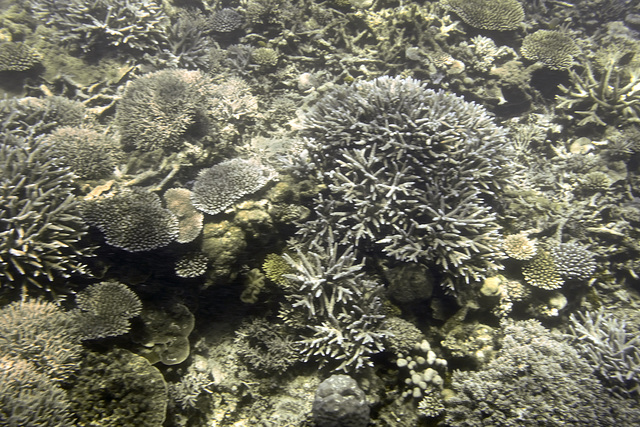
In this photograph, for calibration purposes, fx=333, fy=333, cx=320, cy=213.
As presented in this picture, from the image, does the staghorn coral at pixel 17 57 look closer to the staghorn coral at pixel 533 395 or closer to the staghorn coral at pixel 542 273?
the staghorn coral at pixel 533 395

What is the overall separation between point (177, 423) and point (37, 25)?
8583 millimetres

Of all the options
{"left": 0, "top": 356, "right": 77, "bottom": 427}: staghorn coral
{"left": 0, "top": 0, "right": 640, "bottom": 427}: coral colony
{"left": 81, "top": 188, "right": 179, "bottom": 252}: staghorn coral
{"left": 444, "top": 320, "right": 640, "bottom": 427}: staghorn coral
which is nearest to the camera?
{"left": 0, "top": 356, "right": 77, "bottom": 427}: staghorn coral

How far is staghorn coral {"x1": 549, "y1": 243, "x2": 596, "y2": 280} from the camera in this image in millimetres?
4801

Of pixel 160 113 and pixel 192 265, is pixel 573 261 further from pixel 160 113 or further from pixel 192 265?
pixel 160 113

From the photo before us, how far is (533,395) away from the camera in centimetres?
377

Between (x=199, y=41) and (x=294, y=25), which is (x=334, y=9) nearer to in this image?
(x=294, y=25)

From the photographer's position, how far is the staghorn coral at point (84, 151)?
434cm

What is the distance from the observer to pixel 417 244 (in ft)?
13.7

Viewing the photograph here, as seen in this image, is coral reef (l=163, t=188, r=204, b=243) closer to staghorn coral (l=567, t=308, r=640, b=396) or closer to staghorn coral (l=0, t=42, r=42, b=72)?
staghorn coral (l=0, t=42, r=42, b=72)

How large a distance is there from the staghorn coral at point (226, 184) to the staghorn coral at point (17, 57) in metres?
4.70

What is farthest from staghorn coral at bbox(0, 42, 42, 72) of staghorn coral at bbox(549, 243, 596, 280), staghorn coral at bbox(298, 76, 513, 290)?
staghorn coral at bbox(549, 243, 596, 280)

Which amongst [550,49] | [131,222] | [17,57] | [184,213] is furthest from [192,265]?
[550,49]

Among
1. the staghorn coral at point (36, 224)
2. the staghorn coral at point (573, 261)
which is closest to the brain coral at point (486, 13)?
the staghorn coral at point (573, 261)

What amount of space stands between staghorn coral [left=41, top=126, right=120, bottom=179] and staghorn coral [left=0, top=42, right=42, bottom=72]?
287 centimetres
